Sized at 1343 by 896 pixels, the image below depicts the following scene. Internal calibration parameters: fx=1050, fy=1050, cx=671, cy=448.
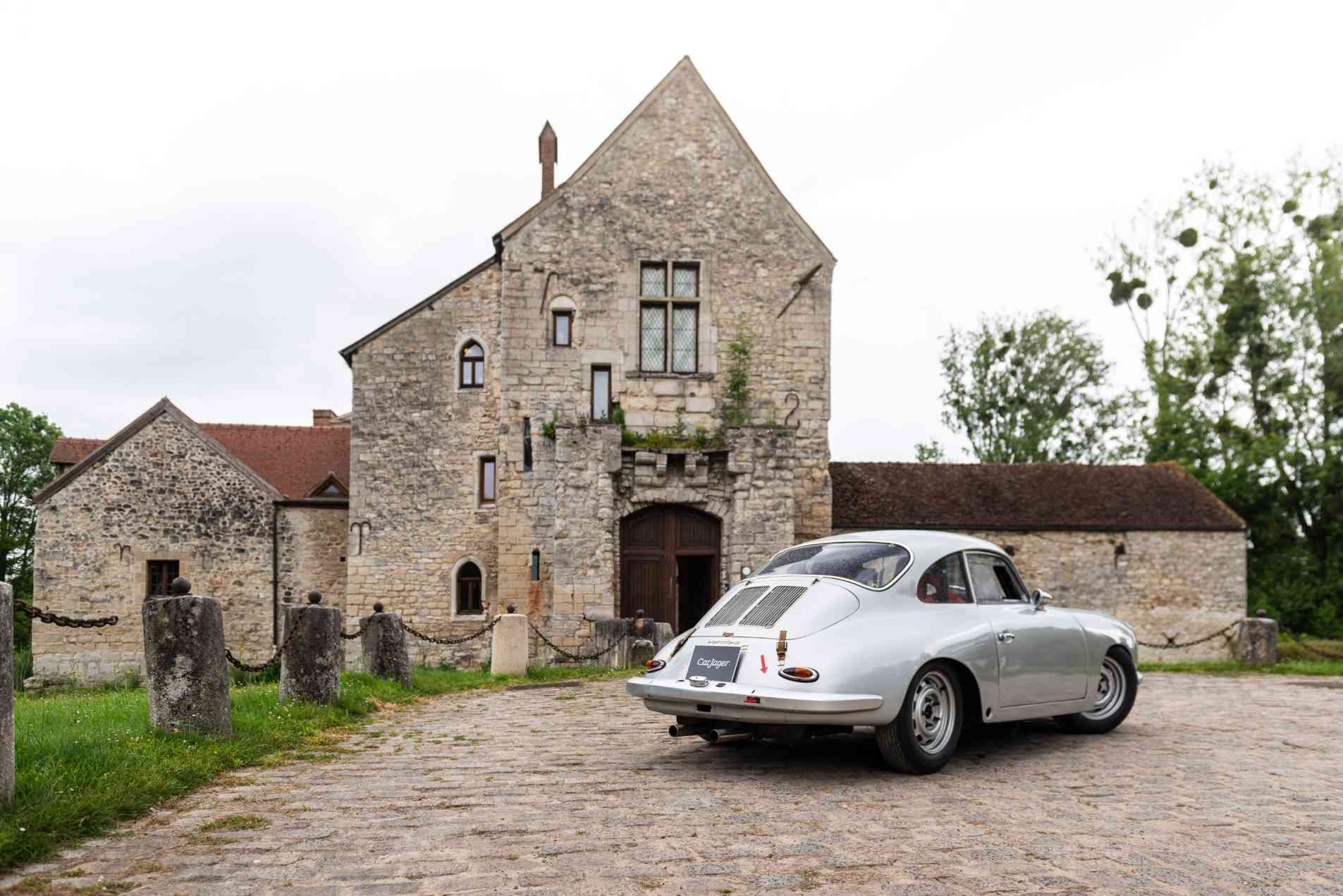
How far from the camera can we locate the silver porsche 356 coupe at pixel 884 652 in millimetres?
6383

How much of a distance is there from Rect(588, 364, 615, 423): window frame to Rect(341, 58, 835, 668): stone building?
1.3 inches

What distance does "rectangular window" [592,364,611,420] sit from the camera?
66.2 ft

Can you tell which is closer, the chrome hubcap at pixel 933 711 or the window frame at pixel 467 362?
the chrome hubcap at pixel 933 711

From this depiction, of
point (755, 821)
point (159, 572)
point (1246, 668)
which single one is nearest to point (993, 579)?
point (755, 821)

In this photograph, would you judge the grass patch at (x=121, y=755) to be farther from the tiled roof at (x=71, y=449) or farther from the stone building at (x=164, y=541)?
the tiled roof at (x=71, y=449)

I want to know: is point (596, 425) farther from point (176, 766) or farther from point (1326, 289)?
point (1326, 289)

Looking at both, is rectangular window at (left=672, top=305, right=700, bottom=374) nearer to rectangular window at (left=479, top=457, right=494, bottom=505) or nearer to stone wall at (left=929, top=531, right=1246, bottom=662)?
rectangular window at (left=479, top=457, right=494, bottom=505)

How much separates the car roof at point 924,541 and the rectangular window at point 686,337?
1264 centimetres

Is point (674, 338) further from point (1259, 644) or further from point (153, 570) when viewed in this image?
point (153, 570)

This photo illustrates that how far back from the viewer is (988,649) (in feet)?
23.6

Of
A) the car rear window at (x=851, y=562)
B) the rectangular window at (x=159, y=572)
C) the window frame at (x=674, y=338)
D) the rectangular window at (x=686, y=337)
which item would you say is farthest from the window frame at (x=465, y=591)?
the car rear window at (x=851, y=562)

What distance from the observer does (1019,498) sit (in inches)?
912

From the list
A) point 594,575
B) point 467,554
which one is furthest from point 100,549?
point 594,575

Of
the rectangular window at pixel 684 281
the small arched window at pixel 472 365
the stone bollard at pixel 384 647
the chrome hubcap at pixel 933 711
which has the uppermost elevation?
the rectangular window at pixel 684 281
